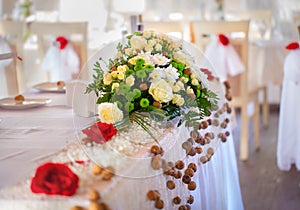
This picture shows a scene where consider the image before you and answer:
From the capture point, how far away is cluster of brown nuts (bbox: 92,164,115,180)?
0.91 m

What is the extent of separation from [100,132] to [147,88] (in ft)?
0.63

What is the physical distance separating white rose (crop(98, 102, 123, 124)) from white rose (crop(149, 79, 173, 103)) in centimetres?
11

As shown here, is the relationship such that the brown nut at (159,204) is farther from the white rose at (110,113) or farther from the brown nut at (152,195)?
the white rose at (110,113)

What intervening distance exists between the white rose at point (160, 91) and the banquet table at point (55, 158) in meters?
0.10

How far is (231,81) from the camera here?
346cm

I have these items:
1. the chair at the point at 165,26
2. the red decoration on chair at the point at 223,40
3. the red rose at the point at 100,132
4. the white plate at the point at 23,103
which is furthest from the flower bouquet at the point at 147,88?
the chair at the point at 165,26

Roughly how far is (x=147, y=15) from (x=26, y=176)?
16.3 feet

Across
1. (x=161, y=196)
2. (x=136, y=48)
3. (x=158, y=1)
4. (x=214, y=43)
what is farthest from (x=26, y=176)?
(x=158, y=1)

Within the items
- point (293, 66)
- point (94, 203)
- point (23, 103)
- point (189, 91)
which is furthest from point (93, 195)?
point (293, 66)

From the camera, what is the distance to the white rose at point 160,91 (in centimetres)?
115

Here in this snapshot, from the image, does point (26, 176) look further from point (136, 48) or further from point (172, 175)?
point (136, 48)

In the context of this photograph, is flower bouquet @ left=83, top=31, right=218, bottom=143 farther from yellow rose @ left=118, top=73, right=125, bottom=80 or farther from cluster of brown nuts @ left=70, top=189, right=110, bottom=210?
cluster of brown nuts @ left=70, top=189, right=110, bottom=210

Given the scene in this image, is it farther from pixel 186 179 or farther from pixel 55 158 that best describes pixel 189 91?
pixel 55 158

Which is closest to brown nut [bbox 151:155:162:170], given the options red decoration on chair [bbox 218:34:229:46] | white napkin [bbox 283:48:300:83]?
white napkin [bbox 283:48:300:83]
